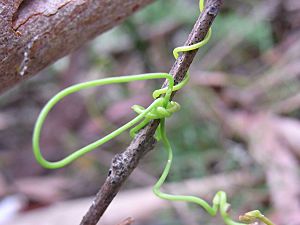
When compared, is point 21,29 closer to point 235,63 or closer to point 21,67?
point 21,67

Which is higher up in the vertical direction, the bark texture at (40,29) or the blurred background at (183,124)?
the blurred background at (183,124)

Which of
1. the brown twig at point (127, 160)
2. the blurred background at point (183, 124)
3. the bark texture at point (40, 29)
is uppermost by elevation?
the blurred background at point (183, 124)

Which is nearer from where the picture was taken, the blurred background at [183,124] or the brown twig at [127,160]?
the brown twig at [127,160]

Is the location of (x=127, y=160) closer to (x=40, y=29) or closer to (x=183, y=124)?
(x=40, y=29)

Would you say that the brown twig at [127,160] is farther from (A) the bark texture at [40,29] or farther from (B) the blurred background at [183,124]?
(B) the blurred background at [183,124]

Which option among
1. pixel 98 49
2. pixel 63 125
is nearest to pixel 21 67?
pixel 63 125

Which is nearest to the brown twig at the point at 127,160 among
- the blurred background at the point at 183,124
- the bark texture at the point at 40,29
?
the bark texture at the point at 40,29
